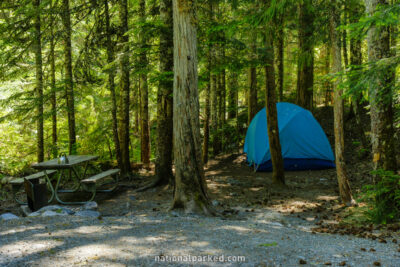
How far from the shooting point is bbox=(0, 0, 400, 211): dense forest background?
5.32 metres

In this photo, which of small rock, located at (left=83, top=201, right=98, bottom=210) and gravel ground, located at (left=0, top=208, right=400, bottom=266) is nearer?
gravel ground, located at (left=0, top=208, right=400, bottom=266)

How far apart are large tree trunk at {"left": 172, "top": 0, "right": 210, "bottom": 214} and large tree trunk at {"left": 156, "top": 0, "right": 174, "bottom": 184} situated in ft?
7.44

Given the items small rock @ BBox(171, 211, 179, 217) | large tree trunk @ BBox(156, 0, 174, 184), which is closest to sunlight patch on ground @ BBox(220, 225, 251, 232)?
small rock @ BBox(171, 211, 179, 217)

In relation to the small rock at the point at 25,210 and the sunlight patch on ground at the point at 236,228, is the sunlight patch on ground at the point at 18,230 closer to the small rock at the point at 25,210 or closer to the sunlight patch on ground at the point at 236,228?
the small rock at the point at 25,210

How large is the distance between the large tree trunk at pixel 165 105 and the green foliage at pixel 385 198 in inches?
193

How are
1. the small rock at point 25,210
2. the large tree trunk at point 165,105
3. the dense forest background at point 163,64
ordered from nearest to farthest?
the dense forest background at point 163,64 → the small rock at point 25,210 → the large tree trunk at point 165,105

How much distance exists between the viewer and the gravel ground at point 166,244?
3258 mm

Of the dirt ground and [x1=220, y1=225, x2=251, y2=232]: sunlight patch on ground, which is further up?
[x1=220, y1=225, x2=251, y2=232]: sunlight patch on ground

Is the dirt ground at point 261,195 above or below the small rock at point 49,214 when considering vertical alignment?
below

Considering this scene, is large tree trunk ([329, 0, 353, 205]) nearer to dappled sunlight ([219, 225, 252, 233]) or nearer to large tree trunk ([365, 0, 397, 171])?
large tree trunk ([365, 0, 397, 171])

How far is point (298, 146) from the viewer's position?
435 inches

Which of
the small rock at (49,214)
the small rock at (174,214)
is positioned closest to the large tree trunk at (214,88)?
the small rock at (174,214)

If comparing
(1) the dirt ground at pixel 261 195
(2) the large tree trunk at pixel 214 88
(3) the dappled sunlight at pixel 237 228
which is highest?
(2) the large tree trunk at pixel 214 88

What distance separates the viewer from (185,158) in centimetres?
568
